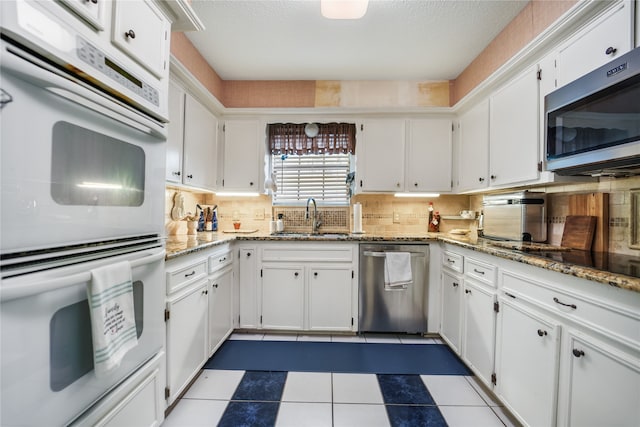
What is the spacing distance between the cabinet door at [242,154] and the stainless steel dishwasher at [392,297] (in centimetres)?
141

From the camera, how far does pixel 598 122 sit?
4.36 ft

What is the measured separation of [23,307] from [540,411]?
204 centimetres

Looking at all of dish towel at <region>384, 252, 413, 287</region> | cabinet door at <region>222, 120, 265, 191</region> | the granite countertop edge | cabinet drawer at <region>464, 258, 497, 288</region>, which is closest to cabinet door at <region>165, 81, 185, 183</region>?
the granite countertop edge

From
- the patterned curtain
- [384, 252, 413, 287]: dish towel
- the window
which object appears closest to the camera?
[384, 252, 413, 287]: dish towel

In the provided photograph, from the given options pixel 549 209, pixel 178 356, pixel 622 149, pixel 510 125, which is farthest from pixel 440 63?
pixel 178 356

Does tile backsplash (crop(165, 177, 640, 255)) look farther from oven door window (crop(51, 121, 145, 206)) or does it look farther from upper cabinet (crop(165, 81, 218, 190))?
oven door window (crop(51, 121, 145, 206))

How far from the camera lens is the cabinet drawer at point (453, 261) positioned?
2248 mm

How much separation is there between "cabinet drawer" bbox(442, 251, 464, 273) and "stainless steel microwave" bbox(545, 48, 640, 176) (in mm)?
909

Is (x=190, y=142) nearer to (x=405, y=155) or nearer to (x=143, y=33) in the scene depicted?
(x=143, y=33)

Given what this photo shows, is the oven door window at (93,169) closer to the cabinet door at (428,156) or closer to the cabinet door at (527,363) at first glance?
the cabinet door at (527,363)

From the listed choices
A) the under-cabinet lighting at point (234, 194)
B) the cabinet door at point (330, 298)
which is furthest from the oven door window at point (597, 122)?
the under-cabinet lighting at point (234, 194)

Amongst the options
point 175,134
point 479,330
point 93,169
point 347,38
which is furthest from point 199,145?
point 479,330

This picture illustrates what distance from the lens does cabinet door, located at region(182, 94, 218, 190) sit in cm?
234

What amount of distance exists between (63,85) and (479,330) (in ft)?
8.00
